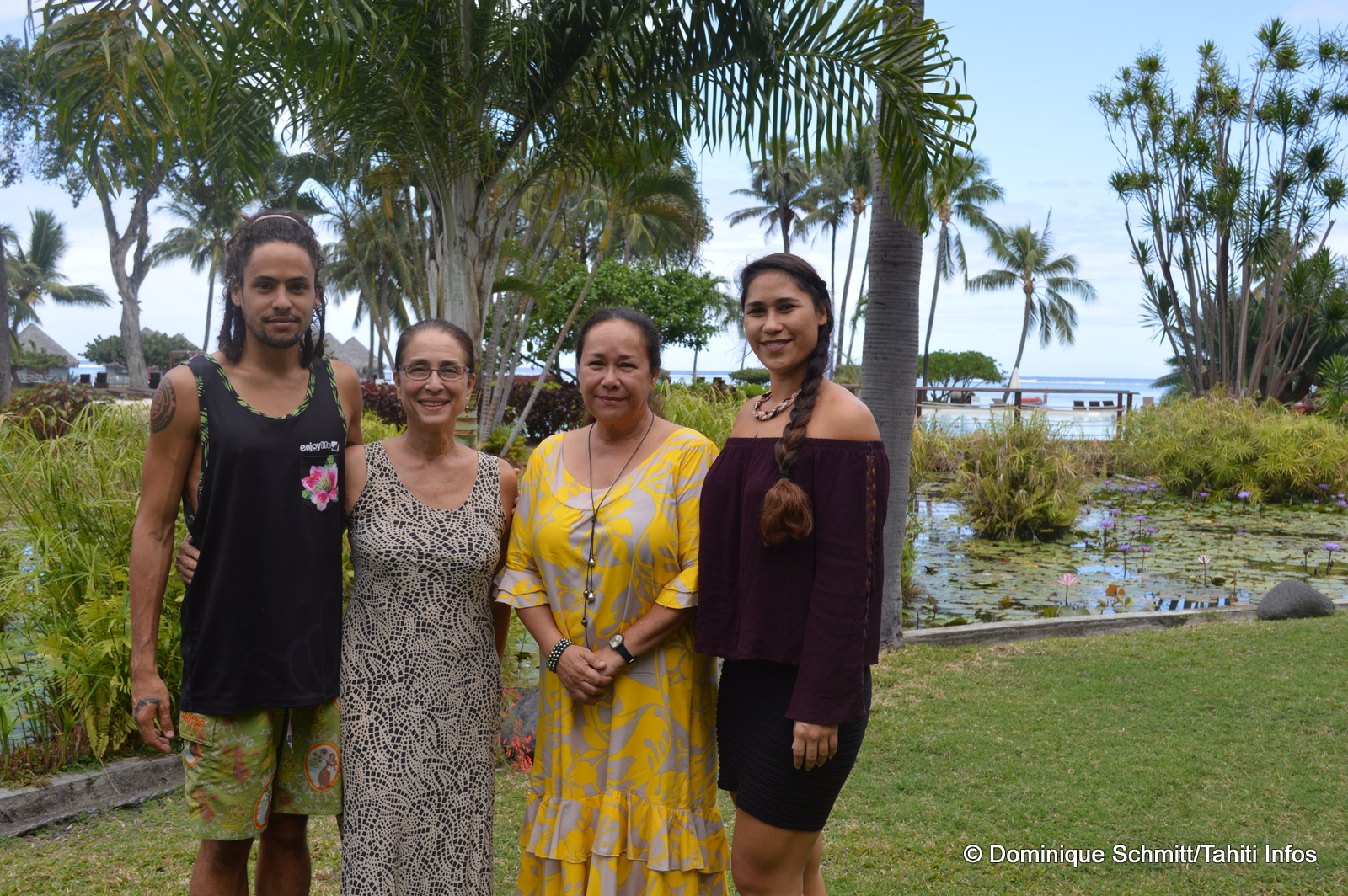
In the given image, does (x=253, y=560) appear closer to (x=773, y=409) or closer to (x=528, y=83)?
(x=773, y=409)

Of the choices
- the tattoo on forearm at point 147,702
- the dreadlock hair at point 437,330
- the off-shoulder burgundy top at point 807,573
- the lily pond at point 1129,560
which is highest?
the dreadlock hair at point 437,330

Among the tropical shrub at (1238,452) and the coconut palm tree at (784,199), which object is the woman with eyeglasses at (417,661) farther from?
the coconut palm tree at (784,199)

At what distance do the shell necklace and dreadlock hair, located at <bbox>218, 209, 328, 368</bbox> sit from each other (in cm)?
121

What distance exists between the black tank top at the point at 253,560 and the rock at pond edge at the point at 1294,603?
7683mm

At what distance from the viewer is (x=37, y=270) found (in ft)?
169

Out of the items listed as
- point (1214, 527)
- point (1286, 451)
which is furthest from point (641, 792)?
point (1286, 451)

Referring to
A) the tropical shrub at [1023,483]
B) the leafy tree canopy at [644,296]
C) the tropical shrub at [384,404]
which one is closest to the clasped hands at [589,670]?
the tropical shrub at [1023,483]

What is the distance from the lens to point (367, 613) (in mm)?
2492

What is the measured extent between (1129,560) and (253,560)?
33.5ft

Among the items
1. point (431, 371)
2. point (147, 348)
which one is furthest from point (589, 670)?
point (147, 348)

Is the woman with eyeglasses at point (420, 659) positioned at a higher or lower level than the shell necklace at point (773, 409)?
lower

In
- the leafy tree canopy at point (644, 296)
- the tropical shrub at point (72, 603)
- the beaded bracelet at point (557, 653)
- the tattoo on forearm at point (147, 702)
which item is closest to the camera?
the tattoo on forearm at point (147, 702)

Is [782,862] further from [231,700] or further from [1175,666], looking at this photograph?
[1175,666]

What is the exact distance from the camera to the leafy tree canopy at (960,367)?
165ft
